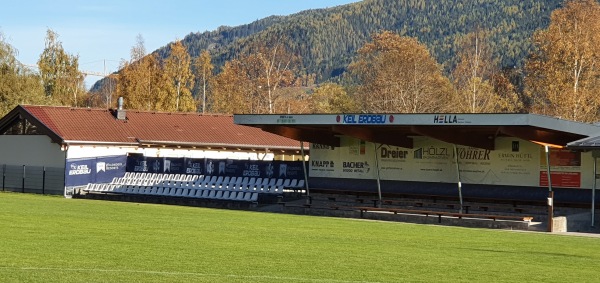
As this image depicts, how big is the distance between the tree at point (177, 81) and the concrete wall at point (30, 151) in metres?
33.5

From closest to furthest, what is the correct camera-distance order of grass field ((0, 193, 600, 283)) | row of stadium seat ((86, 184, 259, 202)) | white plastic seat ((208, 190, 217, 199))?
grass field ((0, 193, 600, 283)) → row of stadium seat ((86, 184, 259, 202)) → white plastic seat ((208, 190, 217, 199))

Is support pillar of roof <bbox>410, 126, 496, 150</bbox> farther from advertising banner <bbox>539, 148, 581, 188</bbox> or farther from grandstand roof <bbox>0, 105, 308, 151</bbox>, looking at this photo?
grandstand roof <bbox>0, 105, 308, 151</bbox>

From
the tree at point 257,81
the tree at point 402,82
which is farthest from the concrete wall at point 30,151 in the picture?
the tree at point 257,81

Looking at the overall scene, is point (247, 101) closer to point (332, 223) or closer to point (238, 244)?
point (332, 223)

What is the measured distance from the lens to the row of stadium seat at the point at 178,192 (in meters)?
42.5

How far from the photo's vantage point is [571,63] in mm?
65062

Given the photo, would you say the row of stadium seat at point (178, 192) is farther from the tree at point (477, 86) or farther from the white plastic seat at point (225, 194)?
the tree at point (477, 86)

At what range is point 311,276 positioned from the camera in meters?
14.6

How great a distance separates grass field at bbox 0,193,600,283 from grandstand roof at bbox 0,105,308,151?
21.8m

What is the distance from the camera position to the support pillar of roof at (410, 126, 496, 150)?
34281mm

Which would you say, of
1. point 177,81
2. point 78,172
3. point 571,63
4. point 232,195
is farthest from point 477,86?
point 232,195

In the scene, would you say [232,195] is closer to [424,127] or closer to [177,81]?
[424,127]

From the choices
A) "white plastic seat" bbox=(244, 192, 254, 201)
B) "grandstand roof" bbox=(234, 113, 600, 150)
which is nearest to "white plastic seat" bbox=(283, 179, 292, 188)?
"white plastic seat" bbox=(244, 192, 254, 201)

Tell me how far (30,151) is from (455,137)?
2580cm
